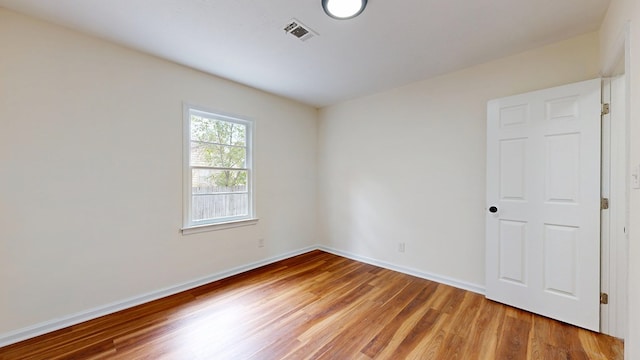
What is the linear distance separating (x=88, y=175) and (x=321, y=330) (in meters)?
2.45

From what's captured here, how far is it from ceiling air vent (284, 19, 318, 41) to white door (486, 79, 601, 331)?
194 centimetres

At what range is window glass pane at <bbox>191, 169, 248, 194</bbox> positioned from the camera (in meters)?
2.94

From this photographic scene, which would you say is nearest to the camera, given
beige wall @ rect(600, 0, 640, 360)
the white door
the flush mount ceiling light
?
beige wall @ rect(600, 0, 640, 360)

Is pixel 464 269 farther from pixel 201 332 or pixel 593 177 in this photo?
pixel 201 332

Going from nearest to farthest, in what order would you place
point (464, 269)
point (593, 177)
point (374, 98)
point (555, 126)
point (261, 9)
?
point (261, 9) → point (593, 177) → point (555, 126) → point (464, 269) → point (374, 98)

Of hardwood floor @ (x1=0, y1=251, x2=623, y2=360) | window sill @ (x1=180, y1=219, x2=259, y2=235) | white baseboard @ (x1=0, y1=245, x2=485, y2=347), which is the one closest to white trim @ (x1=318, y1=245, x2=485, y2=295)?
white baseboard @ (x1=0, y1=245, x2=485, y2=347)

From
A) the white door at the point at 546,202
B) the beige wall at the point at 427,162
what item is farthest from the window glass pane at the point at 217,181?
the white door at the point at 546,202

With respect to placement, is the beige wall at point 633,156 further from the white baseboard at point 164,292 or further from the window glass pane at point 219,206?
the window glass pane at point 219,206

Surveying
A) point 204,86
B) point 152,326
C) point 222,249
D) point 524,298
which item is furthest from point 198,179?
point 524,298

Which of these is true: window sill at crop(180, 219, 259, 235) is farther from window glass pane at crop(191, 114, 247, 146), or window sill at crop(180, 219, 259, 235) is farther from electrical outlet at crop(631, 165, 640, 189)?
electrical outlet at crop(631, 165, 640, 189)

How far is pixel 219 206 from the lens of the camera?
3.15 meters

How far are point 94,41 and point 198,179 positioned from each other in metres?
1.56

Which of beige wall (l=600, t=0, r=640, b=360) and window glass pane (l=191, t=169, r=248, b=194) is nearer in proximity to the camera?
beige wall (l=600, t=0, r=640, b=360)

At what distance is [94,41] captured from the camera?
2188mm
